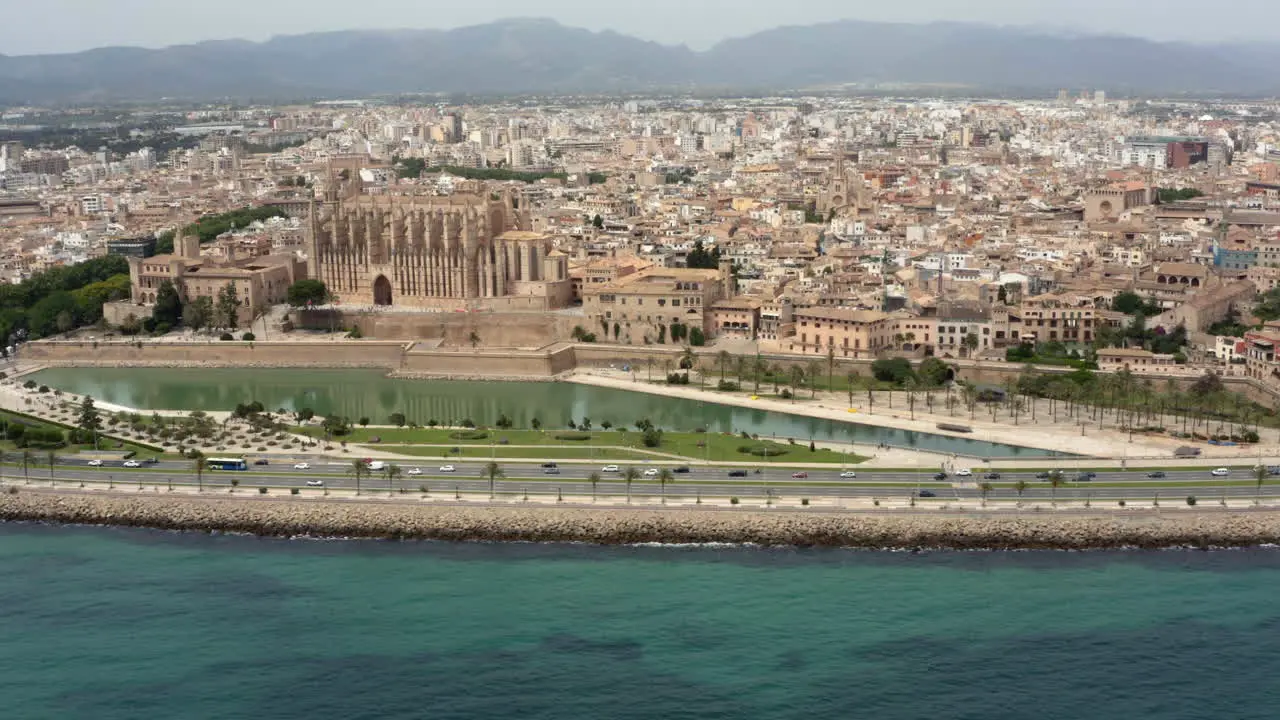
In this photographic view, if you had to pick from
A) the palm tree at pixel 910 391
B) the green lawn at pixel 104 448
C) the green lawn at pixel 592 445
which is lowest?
the palm tree at pixel 910 391

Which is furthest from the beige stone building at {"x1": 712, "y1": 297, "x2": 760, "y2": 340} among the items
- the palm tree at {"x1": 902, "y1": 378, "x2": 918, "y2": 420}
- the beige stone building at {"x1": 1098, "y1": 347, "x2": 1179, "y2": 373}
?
the beige stone building at {"x1": 1098, "y1": 347, "x2": 1179, "y2": 373}

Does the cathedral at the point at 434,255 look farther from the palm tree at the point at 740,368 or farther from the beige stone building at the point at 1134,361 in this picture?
the beige stone building at the point at 1134,361

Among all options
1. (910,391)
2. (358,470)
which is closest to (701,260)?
(910,391)

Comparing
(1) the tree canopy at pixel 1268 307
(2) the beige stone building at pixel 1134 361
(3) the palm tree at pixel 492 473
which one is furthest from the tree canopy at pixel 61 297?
(1) the tree canopy at pixel 1268 307

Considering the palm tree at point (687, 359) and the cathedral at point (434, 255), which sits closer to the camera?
the palm tree at point (687, 359)

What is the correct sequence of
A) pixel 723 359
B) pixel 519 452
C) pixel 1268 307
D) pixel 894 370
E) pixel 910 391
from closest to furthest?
pixel 519 452 < pixel 910 391 < pixel 894 370 < pixel 723 359 < pixel 1268 307

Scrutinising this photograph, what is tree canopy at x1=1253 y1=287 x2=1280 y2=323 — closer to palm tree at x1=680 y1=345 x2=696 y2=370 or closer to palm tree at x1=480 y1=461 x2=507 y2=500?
palm tree at x1=680 y1=345 x2=696 y2=370

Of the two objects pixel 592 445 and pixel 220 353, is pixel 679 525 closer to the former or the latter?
pixel 592 445
